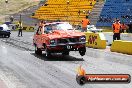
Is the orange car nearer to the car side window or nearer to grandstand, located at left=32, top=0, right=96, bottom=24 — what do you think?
the car side window

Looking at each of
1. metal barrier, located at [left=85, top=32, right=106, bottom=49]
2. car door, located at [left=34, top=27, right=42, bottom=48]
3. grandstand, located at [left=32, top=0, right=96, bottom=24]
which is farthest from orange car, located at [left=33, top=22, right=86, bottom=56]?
grandstand, located at [left=32, top=0, right=96, bottom=24]

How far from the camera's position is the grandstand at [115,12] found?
2046 inches

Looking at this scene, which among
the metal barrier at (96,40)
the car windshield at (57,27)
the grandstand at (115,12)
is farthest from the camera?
the grandstand at (115,12)

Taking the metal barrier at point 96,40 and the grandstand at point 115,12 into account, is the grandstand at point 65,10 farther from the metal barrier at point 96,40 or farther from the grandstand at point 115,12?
the metal barrier at point 96,40

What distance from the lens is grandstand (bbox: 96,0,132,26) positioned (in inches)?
2046

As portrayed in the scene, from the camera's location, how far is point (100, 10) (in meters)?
57.7

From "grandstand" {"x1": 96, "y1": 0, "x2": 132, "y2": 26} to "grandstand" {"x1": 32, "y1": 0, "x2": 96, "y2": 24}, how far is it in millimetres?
3788

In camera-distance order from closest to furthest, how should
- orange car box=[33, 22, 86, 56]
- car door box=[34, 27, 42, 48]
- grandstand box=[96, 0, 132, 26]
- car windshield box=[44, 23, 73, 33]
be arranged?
1. orange car box=[33, 22, 86, 56]
2. car windshield box=[44, 23, 73, 33]
3. car door box=[34, 27, 42, 48]
4. grandstand box=[96, 0, 132, 26]

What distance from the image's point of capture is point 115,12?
54.2 meters

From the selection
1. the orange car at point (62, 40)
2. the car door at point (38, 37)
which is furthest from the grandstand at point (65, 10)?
the orange car at point (62, 40)

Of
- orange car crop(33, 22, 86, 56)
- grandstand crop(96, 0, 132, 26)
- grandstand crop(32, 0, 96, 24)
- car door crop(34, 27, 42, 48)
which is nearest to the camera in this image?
orange car crop(33, 22, 86, 56)

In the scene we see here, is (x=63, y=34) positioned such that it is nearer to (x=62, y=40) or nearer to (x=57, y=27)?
(x=62, y=40)

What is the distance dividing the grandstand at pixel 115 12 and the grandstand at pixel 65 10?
12.4ft

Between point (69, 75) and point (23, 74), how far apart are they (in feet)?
5.13
